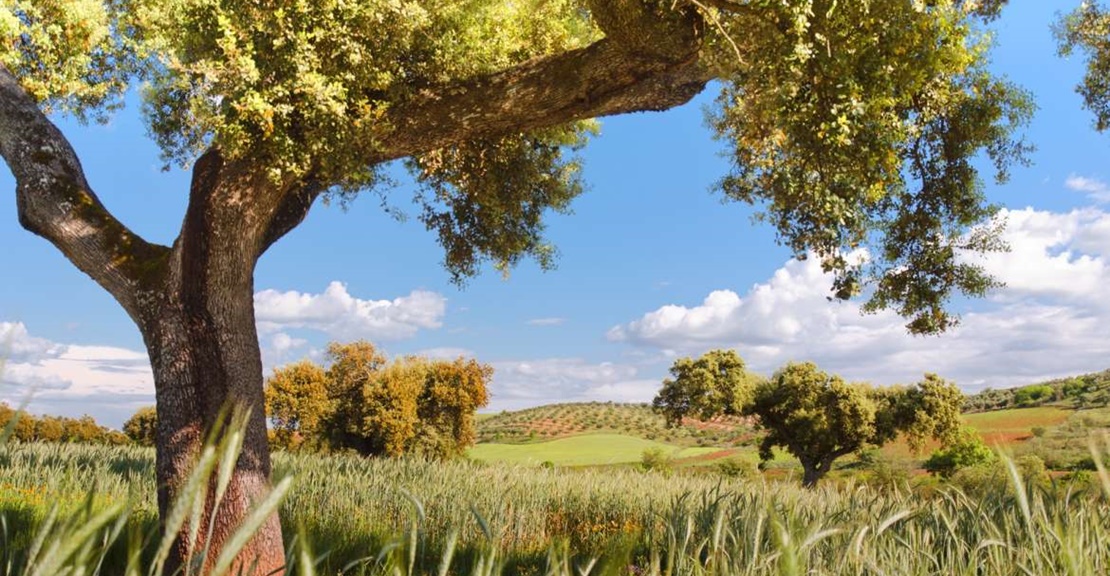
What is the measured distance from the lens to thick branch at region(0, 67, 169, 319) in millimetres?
9609

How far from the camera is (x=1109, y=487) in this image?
4.43 ft

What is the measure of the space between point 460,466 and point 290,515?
527 centimetres

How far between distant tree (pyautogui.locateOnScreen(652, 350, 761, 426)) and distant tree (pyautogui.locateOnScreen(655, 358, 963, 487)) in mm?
42

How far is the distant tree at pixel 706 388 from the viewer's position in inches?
1288

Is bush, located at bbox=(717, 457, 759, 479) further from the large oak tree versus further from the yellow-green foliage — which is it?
the yellow-green foliage

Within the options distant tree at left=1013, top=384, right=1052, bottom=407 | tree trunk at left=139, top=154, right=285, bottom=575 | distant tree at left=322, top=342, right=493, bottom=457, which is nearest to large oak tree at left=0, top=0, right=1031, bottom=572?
tree trunk at left=139, top=154, right=285, bottom=575

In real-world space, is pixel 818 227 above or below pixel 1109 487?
above

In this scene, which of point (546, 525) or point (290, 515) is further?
point (546, 525)

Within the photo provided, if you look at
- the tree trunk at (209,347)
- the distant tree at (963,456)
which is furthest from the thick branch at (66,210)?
the distant tree at (963,456)

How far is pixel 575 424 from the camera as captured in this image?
66.5 m

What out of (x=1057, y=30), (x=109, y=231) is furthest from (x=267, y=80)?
(x=1057, y=30)

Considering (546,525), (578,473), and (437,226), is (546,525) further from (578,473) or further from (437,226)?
(437,226)

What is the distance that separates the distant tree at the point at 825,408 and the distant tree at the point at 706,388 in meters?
0.04

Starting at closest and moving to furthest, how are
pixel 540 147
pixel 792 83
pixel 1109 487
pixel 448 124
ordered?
pixel 1109 487, pixel 792 83, pixel 448 124, pixel 540 147
